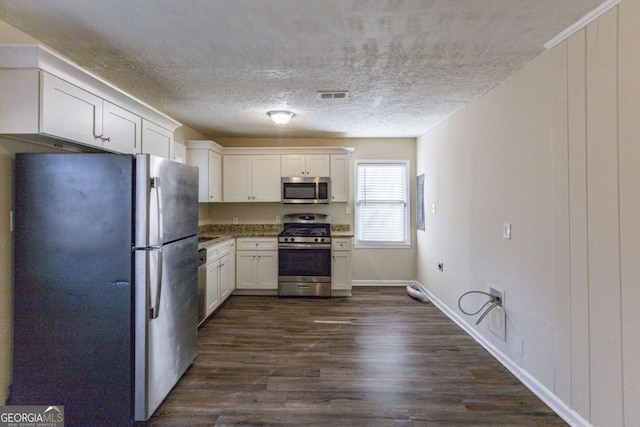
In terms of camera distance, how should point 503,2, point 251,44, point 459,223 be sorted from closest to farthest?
point 503,2, point 251,44, point 459,223

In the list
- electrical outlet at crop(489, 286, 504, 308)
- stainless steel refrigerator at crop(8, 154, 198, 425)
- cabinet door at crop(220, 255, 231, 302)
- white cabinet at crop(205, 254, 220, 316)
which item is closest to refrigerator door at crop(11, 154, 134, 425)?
stainless steel refrigerator at crop(8, 154, 198, 425)

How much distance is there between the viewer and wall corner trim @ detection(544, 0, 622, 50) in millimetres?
1471

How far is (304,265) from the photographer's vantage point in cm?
412

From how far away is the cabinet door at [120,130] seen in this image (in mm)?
2018

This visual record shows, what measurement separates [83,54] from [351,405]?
10.1ft

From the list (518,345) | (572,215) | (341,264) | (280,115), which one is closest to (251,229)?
(341,264)

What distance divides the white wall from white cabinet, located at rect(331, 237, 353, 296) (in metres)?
1.79

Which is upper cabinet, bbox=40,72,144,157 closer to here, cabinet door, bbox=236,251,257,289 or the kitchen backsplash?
cabinet door, bbox=236,251,257,289

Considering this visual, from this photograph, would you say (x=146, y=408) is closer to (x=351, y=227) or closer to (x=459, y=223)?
(x=459, y=223)

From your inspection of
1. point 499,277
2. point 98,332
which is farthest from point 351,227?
point 98,332

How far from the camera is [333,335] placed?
2.94 metres

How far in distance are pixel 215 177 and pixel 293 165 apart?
117 centimetres

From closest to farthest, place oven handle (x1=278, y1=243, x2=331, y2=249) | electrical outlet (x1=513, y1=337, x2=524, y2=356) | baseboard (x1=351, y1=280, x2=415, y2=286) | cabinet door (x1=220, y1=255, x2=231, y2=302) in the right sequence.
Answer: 1. electrical outlet (x1=513, y1=337, x2=524, y2=356)
2. cabinet door (x1=220, y1=255, x2=231, y2=302)
3. oven handle (x1=278, y1=243, x2=331, y2=249)
4. baseboard (x1=351, y1=280, x2=415, y2=286)

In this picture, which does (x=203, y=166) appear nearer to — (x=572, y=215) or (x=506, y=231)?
(x=506, y=231)
